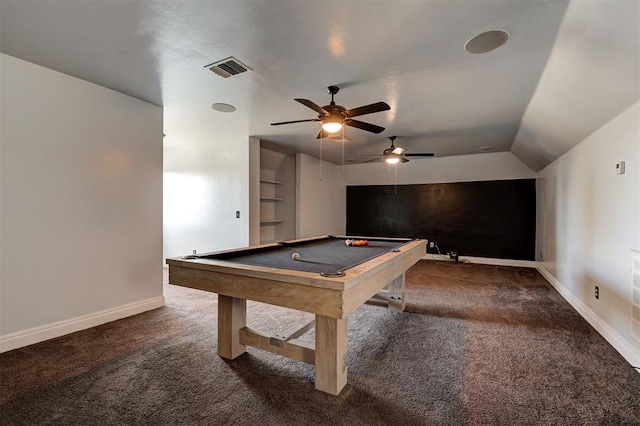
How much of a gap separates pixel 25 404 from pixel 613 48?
4.10 metres

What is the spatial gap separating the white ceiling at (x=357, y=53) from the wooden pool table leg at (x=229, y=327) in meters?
1.90

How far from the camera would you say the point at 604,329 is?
267 centimetres

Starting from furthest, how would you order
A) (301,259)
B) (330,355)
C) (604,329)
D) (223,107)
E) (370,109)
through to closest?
(223,107) < (604,329) < (370,109) < (301,259) < (330,355)

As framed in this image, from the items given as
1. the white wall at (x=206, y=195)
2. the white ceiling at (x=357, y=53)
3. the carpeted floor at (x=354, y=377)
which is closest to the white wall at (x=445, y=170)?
the white ceiling at (x=357, y=53)

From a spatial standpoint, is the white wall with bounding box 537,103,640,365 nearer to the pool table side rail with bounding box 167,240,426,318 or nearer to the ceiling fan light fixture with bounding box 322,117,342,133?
the pool table side rail with bounding box 167,240,426,318

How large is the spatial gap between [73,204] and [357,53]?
9.37ft

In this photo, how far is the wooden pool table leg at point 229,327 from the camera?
7.34ft

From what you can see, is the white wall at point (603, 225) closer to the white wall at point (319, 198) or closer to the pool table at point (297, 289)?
the pool table at point (297, 289)

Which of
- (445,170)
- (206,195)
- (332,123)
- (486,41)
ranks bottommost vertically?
(206,195)

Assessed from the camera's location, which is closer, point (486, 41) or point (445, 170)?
point (486, 41)

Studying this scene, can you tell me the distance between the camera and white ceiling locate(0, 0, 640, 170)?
1751 millimetres

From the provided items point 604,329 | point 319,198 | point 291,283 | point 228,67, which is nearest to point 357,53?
point 228,67

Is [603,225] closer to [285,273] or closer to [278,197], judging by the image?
[285,273]

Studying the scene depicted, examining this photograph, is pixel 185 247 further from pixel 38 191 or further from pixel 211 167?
pixel 38 191
